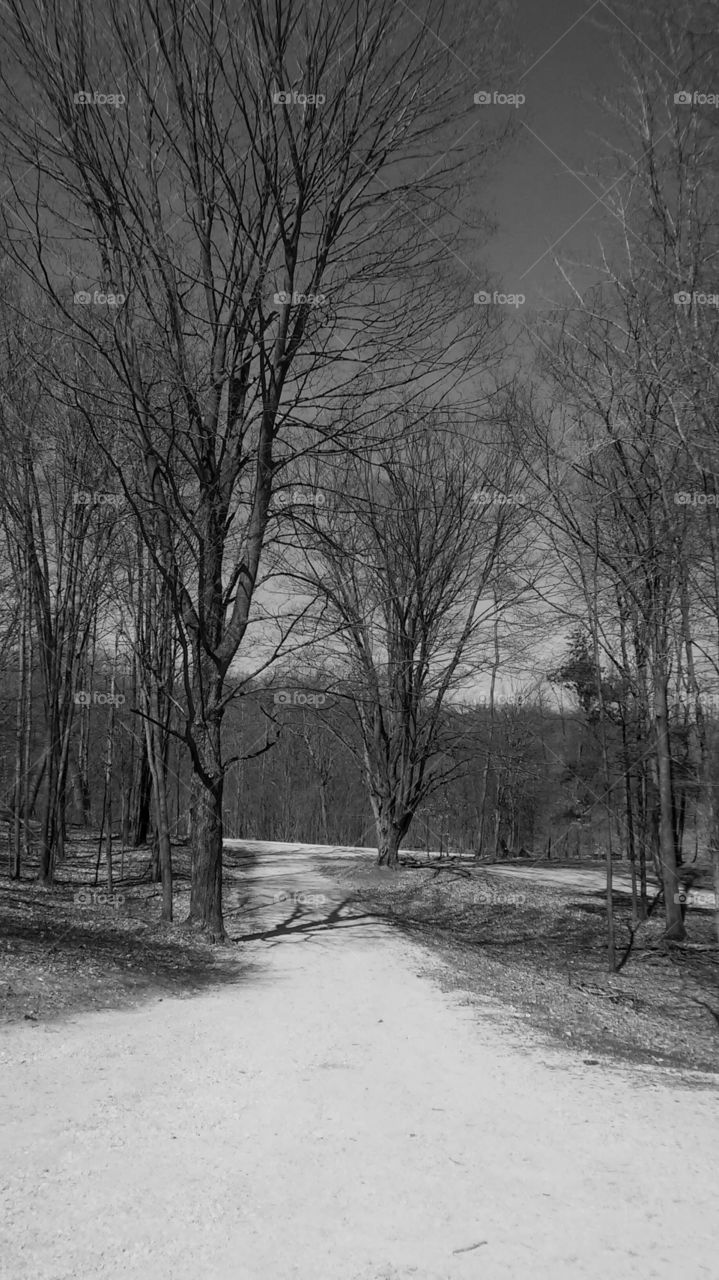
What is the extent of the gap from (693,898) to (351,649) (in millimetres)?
8323

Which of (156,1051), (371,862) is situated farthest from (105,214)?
(371,862)

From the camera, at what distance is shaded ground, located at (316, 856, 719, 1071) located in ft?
23.9

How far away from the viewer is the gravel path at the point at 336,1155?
288 centimetres
